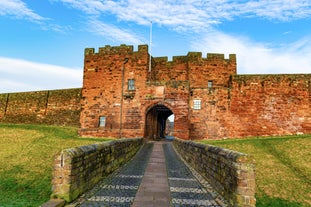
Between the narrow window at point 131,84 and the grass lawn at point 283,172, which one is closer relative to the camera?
the grass lawn at point 283,172

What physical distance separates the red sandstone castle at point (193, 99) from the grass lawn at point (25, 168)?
704 centimetres

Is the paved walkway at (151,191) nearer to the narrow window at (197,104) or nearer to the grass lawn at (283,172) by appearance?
the grass lawn at (283,172)

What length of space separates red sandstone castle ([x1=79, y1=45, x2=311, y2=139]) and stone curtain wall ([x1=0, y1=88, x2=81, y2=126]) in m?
6.21

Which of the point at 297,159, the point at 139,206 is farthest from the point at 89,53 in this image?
the point at 139,206

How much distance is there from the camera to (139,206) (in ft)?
15.9

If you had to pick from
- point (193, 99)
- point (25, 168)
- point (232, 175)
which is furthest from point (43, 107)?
point (232, 175)

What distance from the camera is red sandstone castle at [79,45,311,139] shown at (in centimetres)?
2167

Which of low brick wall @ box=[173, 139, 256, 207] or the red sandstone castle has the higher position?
the red sandstone castle

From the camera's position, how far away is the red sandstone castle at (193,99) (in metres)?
21.7

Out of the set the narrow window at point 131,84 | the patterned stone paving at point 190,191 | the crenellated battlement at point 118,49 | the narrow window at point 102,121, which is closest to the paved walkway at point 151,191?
the patterned stone paving at point 190,191

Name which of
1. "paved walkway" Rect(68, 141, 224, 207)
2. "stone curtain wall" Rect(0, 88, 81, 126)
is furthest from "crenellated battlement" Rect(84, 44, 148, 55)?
"paved walkway" Rect(68, 141, 224, 207)

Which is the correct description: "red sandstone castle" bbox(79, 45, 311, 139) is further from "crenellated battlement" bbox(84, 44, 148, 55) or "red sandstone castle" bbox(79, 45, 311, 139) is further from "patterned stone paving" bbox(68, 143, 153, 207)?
"patterned stone paving" bbox(68, 143, 153, 207)

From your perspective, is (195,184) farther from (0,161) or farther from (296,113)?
(296,113)

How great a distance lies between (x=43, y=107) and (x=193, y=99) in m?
20.8
